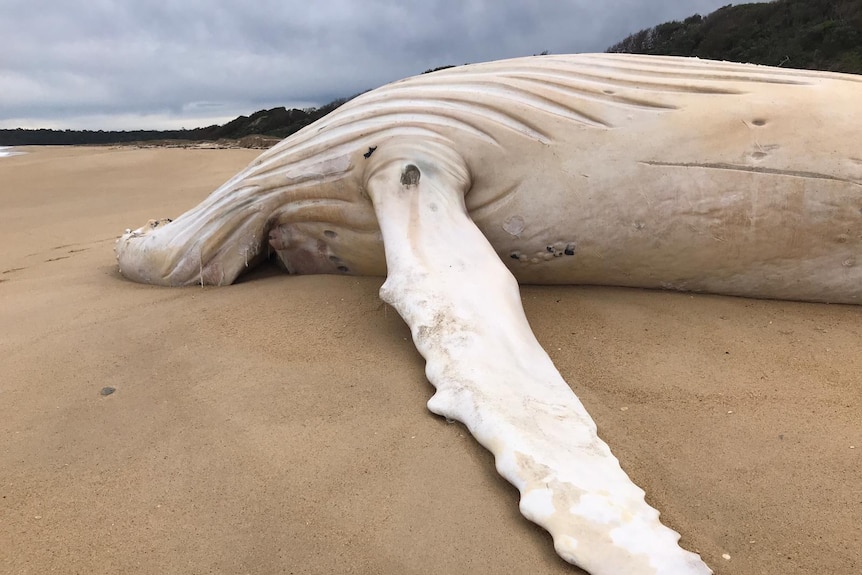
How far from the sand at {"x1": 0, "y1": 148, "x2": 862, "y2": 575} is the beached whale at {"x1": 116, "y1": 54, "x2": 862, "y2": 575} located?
0.64 feet

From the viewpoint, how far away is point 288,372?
2.28m

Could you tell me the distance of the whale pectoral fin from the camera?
1423mm

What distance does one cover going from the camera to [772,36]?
63.0 ft

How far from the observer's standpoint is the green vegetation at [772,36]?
16547mm

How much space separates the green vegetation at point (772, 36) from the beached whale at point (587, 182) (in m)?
15.0

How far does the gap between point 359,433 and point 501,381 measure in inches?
18.3

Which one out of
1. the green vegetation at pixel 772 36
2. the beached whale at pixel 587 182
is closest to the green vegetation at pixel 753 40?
the green vegetation at pixel 772 36

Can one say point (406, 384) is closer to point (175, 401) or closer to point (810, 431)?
point (175, 401)

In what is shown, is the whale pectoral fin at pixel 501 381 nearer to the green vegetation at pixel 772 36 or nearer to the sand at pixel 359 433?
the sand at pixel 359 433

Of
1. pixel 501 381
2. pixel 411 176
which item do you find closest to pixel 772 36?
pixel 411 176

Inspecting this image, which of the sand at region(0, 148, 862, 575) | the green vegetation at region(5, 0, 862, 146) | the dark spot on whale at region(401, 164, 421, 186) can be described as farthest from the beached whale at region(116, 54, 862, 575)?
the green vegetation at region(5, 0, 862, 146)

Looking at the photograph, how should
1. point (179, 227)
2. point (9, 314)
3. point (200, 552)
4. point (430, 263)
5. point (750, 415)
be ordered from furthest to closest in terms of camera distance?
point (179, 227), point (9, 314), point (430, 263), point (750, 415), point (200, 552)

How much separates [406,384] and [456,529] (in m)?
0.70

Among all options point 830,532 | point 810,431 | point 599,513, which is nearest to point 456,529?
point 599,513
